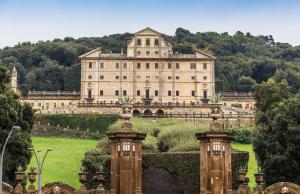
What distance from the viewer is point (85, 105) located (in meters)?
138

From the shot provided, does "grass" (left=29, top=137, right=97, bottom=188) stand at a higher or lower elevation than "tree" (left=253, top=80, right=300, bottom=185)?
lower

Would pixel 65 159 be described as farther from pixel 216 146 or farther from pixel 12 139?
pixel 216 146

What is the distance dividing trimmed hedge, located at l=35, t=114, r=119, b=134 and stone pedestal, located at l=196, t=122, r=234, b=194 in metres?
87.9

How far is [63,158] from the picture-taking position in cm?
8788

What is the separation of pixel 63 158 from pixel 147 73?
6094 cm

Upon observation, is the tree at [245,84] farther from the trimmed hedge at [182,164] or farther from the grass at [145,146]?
the trimmed hedge at [182,164]

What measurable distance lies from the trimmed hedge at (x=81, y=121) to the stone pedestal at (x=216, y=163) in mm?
87859

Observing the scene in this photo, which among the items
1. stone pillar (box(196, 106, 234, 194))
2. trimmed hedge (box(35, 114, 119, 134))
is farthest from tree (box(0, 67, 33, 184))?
trimmed hedge (box(35, 114, 119, 134))

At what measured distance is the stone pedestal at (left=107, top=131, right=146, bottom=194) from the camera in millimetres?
37500

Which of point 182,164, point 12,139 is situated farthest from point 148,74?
point 182,164

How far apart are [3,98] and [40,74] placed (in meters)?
128

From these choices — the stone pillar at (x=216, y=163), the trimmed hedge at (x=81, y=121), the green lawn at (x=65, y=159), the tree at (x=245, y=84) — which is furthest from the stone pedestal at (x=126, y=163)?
the tree at (x=245, y=84)

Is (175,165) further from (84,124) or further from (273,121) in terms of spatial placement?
(84,124)

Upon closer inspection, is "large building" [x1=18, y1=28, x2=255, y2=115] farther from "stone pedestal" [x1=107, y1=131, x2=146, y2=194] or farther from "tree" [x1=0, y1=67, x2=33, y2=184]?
"stone pedestal" [x1=107, y1=131, x2=146, y2=194]
